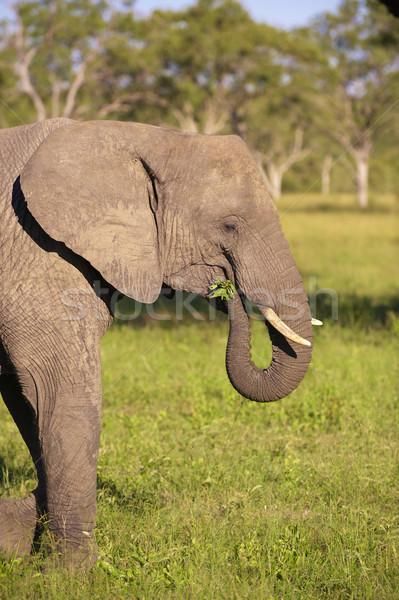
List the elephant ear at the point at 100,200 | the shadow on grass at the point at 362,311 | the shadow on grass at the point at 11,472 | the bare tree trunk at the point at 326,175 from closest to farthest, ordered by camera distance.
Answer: the elephant ear at the point at 100,200
the shadow on grass at the point at 11,472
the shadow on grass at the point at 362,311
the bare tree trunk at the point at 326,175

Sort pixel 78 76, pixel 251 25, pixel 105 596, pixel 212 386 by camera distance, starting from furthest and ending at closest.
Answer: pixel 251 25, pixel 78 76, pixel 212 386, pixel 105 596

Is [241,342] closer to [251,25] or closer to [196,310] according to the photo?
[196,310]

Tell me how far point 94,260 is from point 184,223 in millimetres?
602

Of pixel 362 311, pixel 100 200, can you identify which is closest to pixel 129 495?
pixel 100 200

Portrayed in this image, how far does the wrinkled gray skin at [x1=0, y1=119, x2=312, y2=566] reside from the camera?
12.1 feet

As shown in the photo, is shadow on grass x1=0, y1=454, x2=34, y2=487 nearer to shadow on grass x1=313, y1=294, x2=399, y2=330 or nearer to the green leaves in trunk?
the green leaves in trunk

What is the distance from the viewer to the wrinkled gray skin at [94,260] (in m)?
3.70

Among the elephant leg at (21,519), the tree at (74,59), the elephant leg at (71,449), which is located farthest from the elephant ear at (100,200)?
the tree at (74,59)

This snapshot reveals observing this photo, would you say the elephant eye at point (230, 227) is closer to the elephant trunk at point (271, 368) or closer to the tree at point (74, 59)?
the elephant trunk at point (271, 368)

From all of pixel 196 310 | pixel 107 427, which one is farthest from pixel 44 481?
pixel 196 310

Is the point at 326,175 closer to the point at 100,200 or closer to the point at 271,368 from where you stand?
the point at 271,368

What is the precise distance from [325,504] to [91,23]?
24.8 metres

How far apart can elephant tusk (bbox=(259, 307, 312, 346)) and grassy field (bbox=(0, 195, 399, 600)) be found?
1.15 metres

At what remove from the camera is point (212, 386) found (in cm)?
701
